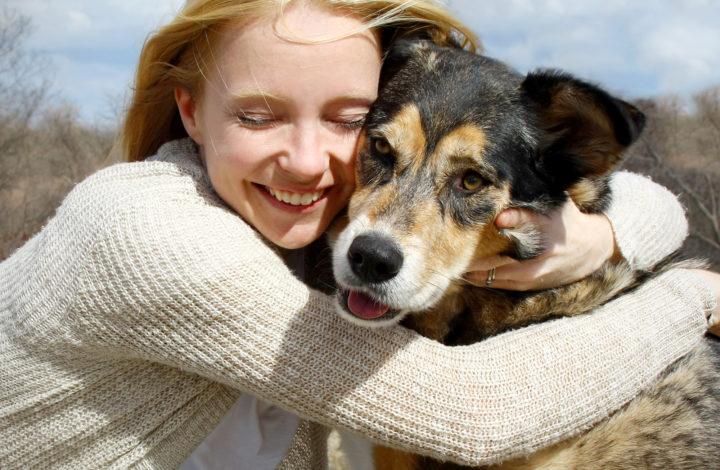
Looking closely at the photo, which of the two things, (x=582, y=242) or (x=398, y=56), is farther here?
(x=398, y=56)

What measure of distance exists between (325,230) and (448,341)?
805mm

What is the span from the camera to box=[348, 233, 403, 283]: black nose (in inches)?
83.0

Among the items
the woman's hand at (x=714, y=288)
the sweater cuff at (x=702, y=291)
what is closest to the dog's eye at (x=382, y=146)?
the sweater cuff at (x=702, y=291)

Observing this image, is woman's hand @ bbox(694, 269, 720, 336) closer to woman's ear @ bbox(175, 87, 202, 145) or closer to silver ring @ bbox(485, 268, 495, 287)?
silver ring @ bbox(485, 268, 495, 287)

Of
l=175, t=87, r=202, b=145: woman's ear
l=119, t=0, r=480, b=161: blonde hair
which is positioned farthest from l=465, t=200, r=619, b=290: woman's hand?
l=175, t=87, r=202, b=145: woman's ear

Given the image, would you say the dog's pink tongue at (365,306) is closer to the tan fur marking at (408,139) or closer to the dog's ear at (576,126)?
the tan fur marking at (408,139)

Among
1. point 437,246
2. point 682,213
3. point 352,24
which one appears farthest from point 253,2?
point 682,213

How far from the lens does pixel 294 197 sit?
2.44 meters

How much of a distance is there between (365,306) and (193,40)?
1.39m

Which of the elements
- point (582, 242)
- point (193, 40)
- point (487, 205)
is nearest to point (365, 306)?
point (487, 205)

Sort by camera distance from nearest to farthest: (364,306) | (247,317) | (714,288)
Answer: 1. (247,317)
2. (364,306)
3. (714,288)

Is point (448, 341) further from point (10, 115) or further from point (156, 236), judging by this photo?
point (10, 115)

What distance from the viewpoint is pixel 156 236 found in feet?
6.63

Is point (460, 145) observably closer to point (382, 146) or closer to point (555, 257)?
point (382, 146)
